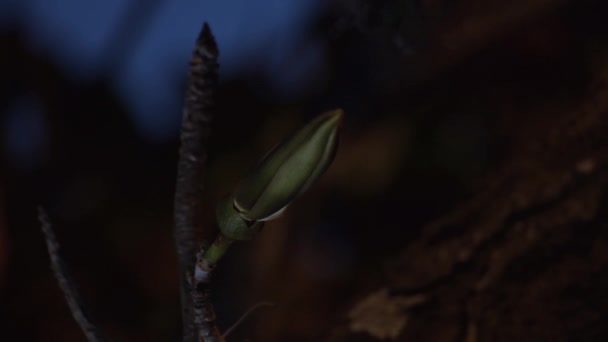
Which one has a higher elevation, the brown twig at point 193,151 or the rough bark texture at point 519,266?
the brown twig at point 193,151

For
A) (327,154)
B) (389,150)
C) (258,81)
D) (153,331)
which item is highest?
(327,154)

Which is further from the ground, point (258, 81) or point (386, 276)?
point (258, 81)

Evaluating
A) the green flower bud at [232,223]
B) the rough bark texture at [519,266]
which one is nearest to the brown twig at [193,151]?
the green flower bud at [232,223]

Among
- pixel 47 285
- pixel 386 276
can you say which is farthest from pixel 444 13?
pixel 47 285

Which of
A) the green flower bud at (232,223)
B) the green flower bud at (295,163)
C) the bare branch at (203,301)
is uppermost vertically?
the green flower bud at (295,163)

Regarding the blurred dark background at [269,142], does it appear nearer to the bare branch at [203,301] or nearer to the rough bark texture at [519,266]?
the rough bark texture at [519,266]

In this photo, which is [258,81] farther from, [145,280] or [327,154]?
[327,154]

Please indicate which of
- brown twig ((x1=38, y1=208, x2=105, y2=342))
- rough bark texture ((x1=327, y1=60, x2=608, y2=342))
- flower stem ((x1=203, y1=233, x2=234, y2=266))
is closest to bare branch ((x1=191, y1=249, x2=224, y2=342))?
flower stem ((x1=203, y1=233, x2=234, y2=266))

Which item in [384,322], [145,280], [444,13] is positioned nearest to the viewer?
[384,322]
